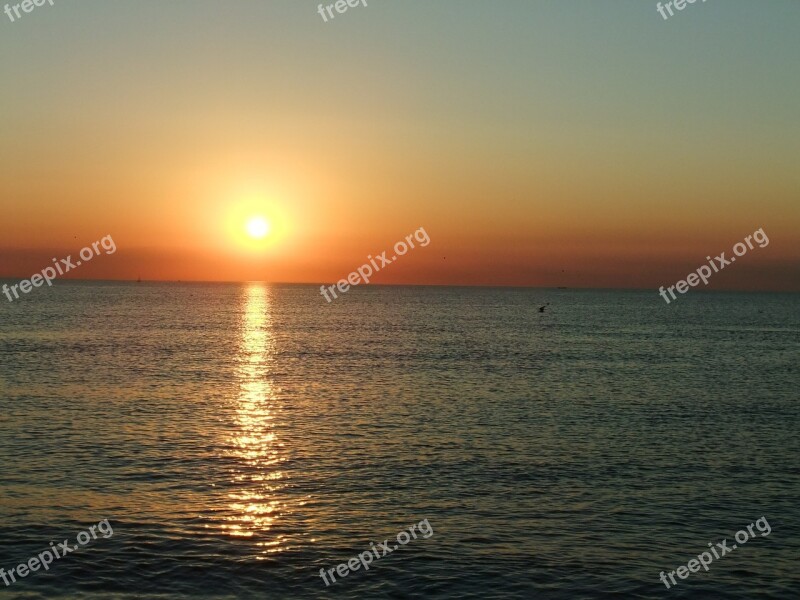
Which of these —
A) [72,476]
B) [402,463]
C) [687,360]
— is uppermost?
[687,360]

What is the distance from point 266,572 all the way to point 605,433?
25.4 metres

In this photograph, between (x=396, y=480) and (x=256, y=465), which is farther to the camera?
(x=256, y=465)

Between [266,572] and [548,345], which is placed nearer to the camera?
[266,572]

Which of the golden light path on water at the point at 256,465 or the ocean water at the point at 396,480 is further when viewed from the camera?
the golden light path on water at the point at 256,465

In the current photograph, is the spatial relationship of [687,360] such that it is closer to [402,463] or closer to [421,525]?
[402,463]

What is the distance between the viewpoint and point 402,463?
114 feet

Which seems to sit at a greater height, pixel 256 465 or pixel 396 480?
pixel 256 465

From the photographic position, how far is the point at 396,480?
3184 centimetres

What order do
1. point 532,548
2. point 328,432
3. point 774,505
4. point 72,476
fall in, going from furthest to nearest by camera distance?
point 328,432
point 72,476
point 774,505
point 532,548

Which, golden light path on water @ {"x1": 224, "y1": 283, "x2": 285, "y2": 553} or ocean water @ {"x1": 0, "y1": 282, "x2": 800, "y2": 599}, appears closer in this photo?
ocean water @ {"x1": 0, "y1": 282, "x2": 800, "y2": 599}

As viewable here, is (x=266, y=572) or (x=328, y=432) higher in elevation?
(x=328, y=432)

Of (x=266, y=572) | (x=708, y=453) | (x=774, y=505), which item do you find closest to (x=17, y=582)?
(x=266, y=572)

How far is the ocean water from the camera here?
2214cm

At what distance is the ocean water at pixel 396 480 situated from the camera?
2214 centimetres
